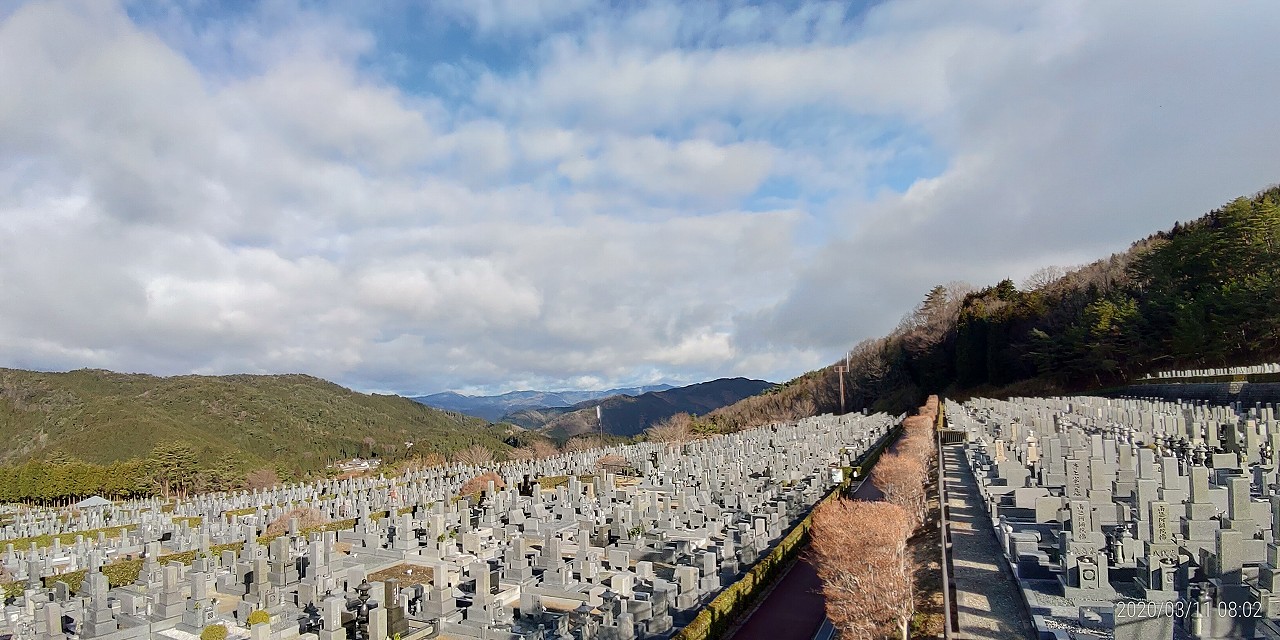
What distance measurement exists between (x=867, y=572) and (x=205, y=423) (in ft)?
345

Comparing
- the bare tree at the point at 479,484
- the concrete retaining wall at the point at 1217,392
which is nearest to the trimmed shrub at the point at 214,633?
the bare tree at the point at 479,484

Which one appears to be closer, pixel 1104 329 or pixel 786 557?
pixel 786 557

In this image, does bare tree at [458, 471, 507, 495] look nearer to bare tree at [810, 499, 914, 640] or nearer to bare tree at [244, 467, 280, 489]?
bare tree at [244, 467, 280, 489]

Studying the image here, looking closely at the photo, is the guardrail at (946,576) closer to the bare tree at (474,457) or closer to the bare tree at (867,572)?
the bare tree at (867,572)

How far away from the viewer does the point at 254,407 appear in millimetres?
106812

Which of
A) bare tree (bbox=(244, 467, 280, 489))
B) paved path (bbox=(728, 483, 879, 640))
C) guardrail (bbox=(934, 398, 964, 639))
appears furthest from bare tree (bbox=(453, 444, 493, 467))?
guardrail (bbox=(934, 398, 964, 639))

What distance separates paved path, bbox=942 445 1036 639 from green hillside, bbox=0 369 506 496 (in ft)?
169

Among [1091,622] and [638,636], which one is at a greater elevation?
[1091,622]

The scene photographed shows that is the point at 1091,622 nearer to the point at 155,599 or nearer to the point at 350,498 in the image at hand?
the point at 155,599

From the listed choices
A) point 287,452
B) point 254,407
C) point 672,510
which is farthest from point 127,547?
point 254,407

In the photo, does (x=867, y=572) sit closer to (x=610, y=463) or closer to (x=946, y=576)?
(x=946, y=576)

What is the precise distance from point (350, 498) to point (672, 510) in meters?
19.2

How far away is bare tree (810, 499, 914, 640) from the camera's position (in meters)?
10.9

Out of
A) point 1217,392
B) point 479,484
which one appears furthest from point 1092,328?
point 479,484
